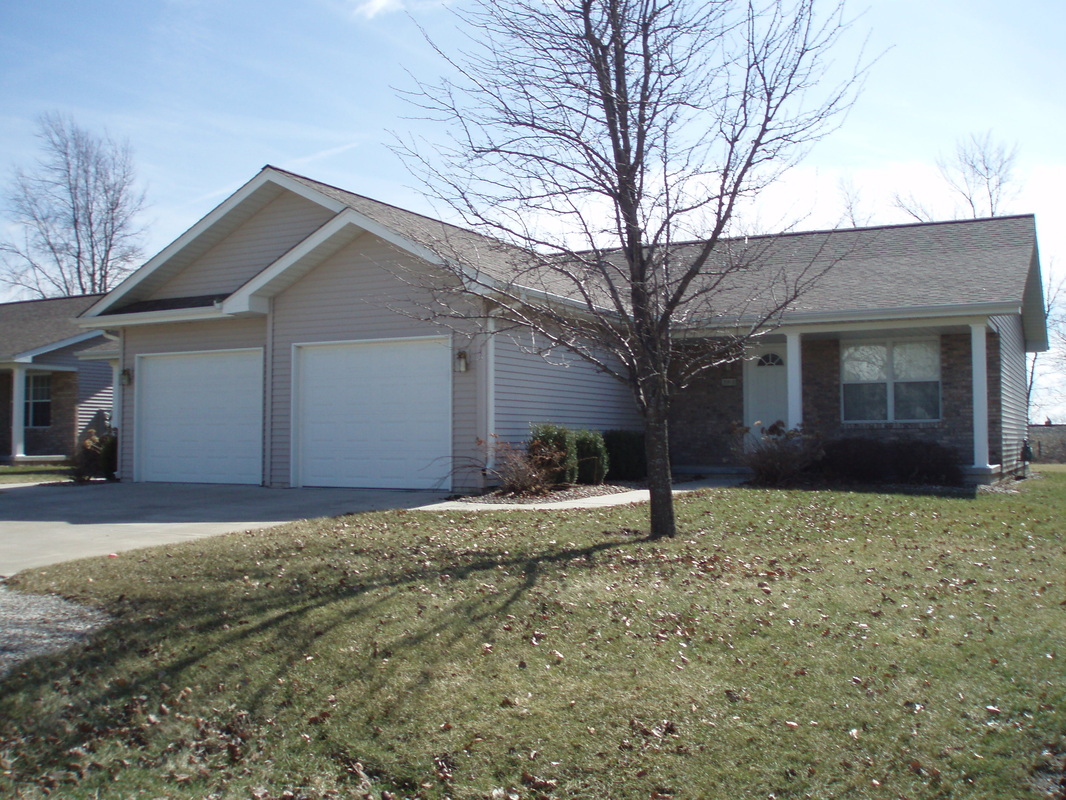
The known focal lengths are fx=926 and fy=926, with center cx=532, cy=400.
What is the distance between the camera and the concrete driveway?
29.6ft

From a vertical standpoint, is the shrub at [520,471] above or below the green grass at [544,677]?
above

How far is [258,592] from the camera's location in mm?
6918

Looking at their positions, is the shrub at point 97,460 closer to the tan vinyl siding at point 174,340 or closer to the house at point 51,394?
the tan vinyl siding at point 174,340

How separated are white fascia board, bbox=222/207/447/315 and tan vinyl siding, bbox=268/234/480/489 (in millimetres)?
283

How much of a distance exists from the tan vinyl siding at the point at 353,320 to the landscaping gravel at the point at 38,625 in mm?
7155

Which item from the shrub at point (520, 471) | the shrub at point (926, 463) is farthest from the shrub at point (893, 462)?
the shrub at point (520, 471)

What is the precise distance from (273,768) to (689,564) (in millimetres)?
4221

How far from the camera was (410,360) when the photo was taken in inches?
552

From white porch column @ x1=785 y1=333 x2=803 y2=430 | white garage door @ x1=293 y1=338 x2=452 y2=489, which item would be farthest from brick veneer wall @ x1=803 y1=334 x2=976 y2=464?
white garage door @ x1=293 y1=338 x2=452 y2=489

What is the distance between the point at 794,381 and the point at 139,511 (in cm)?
1034

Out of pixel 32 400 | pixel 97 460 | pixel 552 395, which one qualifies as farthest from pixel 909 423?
pixel 32 400

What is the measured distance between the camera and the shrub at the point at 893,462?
48.3 feet

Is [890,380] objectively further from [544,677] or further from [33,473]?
[33,473]

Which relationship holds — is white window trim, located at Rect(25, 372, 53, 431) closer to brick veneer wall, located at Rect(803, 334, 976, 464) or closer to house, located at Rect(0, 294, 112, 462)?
house, located at Rect(0, 294, 112, 462)
